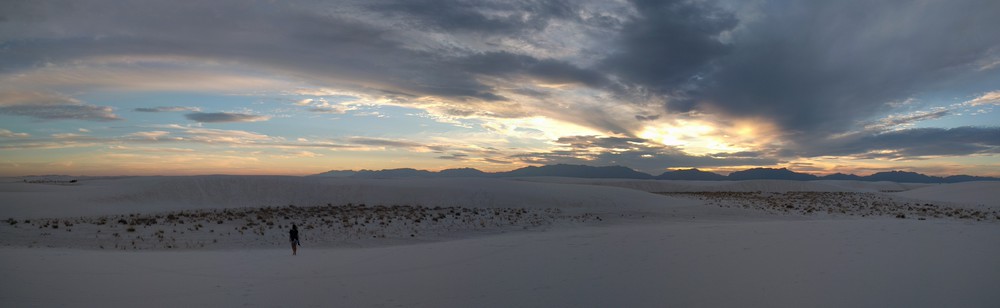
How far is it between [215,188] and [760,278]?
4195cm

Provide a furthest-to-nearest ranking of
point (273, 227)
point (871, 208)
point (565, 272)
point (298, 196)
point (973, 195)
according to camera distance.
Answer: point (973, 195) → point (298, 196) → point (871, 208) → point (273, 227) → point (565, 272)

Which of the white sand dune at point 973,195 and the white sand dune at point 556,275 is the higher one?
the white sand dune at point 973,195

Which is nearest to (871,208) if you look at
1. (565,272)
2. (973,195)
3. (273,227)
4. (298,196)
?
(973,195)

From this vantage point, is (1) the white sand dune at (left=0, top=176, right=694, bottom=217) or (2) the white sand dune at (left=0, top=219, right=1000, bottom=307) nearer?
(2) the white sand dune at (left=0, top=219, right=1000, bottom=307)

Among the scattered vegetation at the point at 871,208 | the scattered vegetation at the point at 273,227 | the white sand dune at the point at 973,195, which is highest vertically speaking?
the white sand dune at the point at 973,195

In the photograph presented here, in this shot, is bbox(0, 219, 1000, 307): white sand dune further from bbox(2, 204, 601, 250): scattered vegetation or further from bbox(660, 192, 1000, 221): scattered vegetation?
bbox(660, 192, 1000, 221): scattered vegetation

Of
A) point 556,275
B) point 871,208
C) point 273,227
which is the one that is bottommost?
point 273,227

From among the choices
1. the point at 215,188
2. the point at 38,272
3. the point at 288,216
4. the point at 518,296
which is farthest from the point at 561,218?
the point at 215,188

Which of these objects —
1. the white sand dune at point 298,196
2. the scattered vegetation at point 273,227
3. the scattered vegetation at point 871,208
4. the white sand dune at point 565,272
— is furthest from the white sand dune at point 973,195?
the scattered vegetation at point 273,227

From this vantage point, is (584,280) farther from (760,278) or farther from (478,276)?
(760,278)

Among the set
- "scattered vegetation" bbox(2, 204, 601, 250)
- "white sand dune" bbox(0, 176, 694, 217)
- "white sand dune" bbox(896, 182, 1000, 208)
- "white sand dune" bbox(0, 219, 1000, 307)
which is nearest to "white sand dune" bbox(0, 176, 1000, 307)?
"white sand dune" bbox(0, 219, 1000, 307)

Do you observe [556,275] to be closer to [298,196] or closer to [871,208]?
[298,196]

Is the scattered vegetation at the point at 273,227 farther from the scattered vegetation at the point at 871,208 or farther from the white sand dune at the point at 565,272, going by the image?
the scattered vegetation at the point at 871,208

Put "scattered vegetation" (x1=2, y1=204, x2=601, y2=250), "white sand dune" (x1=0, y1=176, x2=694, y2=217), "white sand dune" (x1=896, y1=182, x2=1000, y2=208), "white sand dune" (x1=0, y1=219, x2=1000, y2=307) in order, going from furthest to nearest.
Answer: "white sand dune" (x1=896, y1=182, x2=1000, y2=208), "white sand dune" (x1=0, y1=176, x2=694, y2=217), "scattered vegetation" (x1=2, y1=204, x2=601, y2=250), "white sand dune" (x1=0, y1=219, x2=1000, y2=307)
